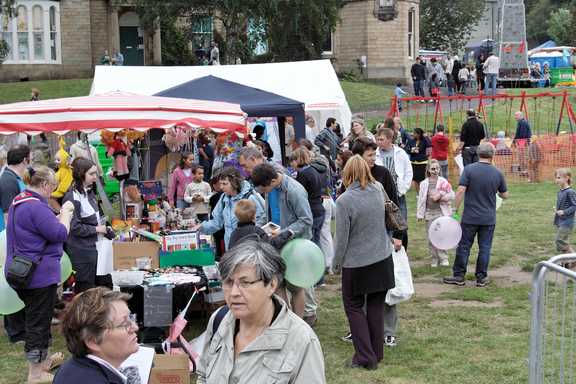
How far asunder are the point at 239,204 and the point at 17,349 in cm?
281

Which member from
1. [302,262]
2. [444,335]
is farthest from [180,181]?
[302,262]

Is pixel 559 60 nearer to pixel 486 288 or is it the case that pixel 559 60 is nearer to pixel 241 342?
pixel 486 288

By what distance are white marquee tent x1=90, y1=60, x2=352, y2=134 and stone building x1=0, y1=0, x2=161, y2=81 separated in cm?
2214

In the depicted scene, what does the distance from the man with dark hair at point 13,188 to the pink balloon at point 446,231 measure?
481 cm

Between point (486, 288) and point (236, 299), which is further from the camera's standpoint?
point (486, 288)

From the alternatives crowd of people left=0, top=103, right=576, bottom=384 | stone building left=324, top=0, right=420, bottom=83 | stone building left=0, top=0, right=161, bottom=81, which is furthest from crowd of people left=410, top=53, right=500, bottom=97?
crowd of people left=0, top=103, right=576, bottom=384

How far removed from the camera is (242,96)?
14008 mm

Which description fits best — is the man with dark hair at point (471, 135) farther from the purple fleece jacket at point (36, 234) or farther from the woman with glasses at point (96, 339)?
the woman with glasses at point (96, 339)

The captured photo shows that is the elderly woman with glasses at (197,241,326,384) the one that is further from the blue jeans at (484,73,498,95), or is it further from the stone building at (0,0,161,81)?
the stone building at (0,0,161,81)

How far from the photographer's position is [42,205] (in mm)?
6457

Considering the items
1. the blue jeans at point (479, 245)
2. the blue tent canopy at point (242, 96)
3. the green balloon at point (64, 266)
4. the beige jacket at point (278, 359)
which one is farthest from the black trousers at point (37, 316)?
the blue tent canopy at point (242, 96)

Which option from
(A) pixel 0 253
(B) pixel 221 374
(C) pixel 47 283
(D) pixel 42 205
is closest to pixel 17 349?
(A) pixel 0 253

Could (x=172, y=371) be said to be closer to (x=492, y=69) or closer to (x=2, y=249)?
(x=2, y=249)

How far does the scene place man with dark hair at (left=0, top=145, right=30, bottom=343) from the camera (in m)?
8.12
